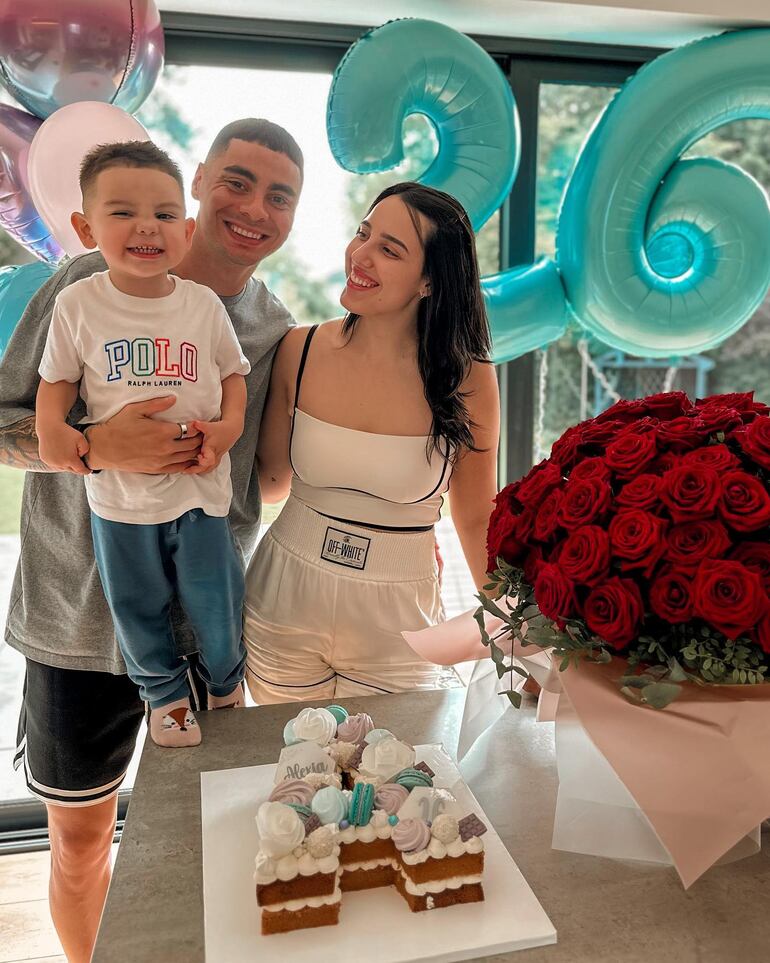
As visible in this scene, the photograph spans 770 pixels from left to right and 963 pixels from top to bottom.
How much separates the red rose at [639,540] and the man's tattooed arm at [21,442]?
1.03 meters

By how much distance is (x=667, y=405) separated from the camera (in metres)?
1.04

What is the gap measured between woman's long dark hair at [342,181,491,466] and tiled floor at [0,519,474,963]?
354 millimetres

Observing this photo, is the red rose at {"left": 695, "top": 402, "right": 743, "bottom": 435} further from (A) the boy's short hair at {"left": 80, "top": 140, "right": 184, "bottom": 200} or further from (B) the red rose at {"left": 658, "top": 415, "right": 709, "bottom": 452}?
(A) the boy's short hair at {"left": 80, "top": 140, "right": 184, "bottom": 200}

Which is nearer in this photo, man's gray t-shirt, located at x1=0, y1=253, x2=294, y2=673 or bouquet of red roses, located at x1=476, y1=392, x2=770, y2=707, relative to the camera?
bouquet of red roses, located at x1=476, y1=392, x2=770, y2=707

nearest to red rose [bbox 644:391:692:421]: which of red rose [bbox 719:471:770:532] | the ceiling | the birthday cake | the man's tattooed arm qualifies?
red rose [bbox 719:471:770:532]

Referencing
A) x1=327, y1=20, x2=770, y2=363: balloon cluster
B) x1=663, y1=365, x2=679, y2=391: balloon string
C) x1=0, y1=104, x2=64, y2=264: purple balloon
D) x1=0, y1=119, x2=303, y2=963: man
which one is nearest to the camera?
x1=0, y1=119, x2=303, y2=963: man

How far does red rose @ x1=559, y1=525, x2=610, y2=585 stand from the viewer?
85 cm

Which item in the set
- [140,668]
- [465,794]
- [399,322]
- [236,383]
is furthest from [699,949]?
[399,322]

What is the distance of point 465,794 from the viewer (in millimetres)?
1015

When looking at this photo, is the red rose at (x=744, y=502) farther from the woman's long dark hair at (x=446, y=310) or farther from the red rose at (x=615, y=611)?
the woman's long dark hair at (x=446, y=310)

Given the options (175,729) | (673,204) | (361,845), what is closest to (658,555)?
(361,845)

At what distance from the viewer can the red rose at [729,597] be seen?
2.56 ft

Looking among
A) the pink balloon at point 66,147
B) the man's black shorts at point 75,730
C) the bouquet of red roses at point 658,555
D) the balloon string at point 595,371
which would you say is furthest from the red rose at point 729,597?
the balloon string at point 595,371

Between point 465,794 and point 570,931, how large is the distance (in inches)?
8.6
